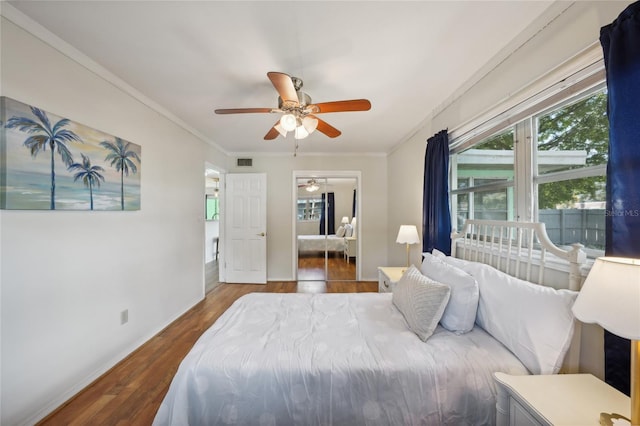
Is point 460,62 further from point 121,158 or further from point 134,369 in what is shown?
point 134,369

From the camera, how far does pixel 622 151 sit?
3.25 feet

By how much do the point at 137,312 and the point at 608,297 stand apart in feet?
10.7

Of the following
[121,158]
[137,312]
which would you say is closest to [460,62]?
[121,158]

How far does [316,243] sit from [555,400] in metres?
3.96

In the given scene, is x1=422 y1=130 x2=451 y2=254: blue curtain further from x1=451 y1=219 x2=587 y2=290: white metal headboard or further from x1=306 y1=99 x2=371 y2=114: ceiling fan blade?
x1=306 y1=99 x2=371 y2=114: ceiling fan blade

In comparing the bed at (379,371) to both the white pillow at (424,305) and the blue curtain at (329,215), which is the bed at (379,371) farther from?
the blue curtain at (329,215)

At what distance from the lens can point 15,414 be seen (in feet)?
4.64

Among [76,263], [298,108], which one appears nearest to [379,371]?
[298,108]

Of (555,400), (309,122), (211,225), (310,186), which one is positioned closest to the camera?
(555,400)

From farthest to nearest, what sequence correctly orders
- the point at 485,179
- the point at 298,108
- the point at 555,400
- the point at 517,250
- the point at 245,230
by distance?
the point at 245,230
the point at 485,179
the point at 298,108
the point at 517,250
the point at 555,400

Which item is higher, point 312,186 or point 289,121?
point 289,121

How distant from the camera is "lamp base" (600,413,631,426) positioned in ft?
2.71

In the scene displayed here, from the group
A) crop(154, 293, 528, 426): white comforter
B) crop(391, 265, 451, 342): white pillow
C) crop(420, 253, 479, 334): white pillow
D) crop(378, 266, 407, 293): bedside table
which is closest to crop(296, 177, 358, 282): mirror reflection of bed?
crop(378, 266, 407, 293): bedside table

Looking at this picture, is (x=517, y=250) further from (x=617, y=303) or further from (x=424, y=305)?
(x=617, y=303)
